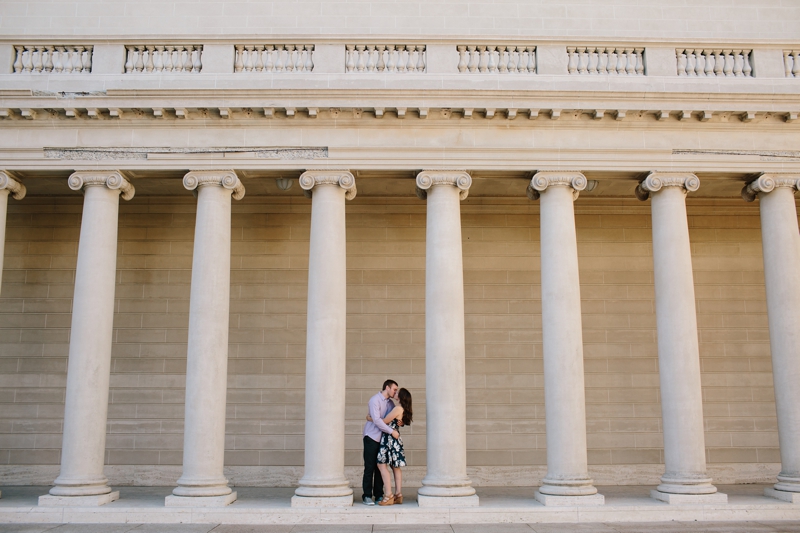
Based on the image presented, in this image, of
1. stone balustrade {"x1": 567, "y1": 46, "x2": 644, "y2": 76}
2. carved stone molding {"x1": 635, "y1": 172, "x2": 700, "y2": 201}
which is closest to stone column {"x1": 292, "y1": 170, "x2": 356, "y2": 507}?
stone balustrade {"x1": 567, "y1": 46, "x2": 644, "y2": 76}

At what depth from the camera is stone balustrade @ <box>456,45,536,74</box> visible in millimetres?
21016

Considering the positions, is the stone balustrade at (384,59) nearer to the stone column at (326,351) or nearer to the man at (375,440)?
the stone column at (326,351)

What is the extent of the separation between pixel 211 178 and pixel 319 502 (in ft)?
31.0

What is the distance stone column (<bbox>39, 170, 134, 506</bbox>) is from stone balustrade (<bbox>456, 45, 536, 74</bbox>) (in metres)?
10.7

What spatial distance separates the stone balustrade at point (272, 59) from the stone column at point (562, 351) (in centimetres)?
771

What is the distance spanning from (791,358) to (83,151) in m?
21.0

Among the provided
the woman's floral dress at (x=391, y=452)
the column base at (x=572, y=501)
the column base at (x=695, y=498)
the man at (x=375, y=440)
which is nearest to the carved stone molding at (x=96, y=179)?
the man at (x=375, y=440)

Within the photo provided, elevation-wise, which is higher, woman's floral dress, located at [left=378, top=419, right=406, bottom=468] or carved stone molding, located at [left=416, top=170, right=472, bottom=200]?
carved stone molding, located at [left=416, top=170, right=472, bottom=200]

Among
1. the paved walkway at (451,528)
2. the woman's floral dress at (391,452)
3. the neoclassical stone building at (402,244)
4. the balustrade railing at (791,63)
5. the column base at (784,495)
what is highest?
the balustrade railing at (791,63)

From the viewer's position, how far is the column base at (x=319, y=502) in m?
18.2

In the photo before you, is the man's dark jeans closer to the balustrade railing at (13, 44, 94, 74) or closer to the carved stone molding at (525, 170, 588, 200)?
the carved stone molding at (525, 170, 588, 200)

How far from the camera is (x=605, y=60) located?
21.2 m

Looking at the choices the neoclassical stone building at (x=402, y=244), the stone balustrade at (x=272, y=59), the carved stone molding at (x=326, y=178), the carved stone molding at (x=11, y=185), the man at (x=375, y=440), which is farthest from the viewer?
the stone balustrade at (x=272, y=59)

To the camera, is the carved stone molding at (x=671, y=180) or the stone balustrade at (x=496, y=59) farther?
the stone balustrade at (x=496, y=59)
